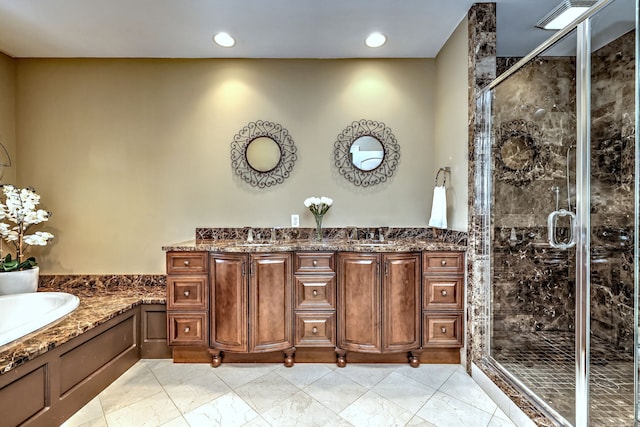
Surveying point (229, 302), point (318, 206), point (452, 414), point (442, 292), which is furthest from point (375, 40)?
point (452, 414)

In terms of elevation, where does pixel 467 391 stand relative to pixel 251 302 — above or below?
below

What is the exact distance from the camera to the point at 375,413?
1.82 meters

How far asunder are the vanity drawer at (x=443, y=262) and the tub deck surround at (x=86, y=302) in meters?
2.14

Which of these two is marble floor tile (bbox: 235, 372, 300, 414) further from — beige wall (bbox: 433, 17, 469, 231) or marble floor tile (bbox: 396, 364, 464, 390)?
beige wall (bbox: 433, 17, 469, 231)

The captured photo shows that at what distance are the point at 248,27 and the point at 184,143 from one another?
3.92ft

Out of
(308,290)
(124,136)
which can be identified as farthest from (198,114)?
(308,290)

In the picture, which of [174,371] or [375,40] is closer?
[174,371]

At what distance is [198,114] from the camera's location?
2908 mm

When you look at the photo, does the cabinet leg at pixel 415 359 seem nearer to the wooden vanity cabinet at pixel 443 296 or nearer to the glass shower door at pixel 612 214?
the wooden vanity cabinet at pixel 443 296

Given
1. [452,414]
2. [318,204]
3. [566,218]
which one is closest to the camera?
[452,414]

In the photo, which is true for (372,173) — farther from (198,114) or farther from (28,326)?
(28,326)

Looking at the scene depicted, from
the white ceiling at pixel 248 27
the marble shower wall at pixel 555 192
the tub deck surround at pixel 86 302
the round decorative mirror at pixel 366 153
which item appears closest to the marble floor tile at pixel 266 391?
the tub deck surround at pixel 86 302

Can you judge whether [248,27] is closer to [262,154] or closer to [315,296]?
[262,154]

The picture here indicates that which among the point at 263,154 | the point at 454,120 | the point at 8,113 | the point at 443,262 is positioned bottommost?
the point at 443,262
